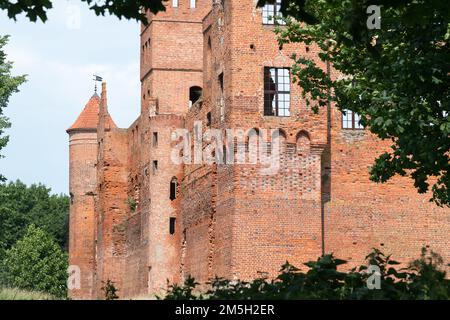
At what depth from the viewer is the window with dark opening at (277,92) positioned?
38312 mm

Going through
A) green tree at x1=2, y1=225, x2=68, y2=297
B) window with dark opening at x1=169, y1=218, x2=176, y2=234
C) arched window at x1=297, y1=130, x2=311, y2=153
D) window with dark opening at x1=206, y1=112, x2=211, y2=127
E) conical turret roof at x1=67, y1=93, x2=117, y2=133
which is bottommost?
green tree at x1=2, y1=225, x2=68, y2=297

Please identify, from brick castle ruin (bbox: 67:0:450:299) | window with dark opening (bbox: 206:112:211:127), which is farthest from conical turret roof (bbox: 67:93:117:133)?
window with dark opening (bbox: 206:112:211:127)

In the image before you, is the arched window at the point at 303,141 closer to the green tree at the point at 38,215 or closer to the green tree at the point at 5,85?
the green tree at the point at 5,85

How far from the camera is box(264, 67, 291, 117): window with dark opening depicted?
38.3 m

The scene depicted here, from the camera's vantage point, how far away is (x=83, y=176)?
69.8 m

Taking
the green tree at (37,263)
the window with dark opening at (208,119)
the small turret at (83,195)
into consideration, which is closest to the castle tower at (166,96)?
the window with dark opening at (208,119)

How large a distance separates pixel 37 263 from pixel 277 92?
151ft

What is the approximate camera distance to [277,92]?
3834 cm

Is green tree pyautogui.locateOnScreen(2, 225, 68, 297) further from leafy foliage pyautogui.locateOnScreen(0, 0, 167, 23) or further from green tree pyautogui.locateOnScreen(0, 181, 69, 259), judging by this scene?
leafy foliage pyautogui.locateOnScreen(0, 0, 167, 23)

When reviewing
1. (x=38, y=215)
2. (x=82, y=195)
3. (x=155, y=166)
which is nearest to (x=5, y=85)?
(x=155, y=166)

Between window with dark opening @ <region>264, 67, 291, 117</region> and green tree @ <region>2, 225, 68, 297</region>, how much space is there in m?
44.0

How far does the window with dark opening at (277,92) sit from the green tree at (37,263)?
43975mm

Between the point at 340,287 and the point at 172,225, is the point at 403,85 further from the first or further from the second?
the point at 172,225
